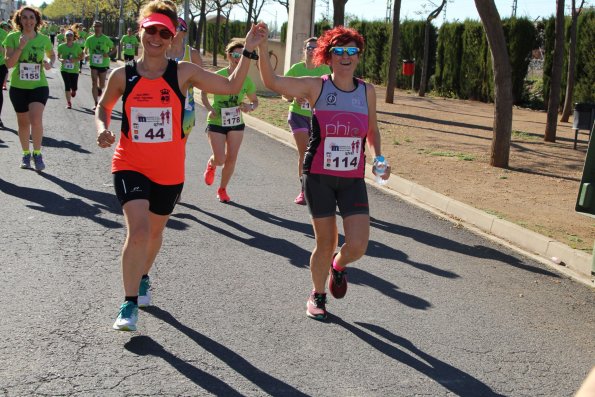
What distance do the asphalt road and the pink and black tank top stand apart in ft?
3.46

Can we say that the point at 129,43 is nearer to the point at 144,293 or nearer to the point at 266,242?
the point at 266,242

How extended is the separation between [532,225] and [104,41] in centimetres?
1416

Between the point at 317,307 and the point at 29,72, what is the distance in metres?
6.56

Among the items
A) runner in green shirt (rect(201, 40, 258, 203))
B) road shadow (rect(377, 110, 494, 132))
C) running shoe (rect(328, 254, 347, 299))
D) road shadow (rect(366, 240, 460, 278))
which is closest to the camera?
running shoe (rect(328, 254, 347, 299))

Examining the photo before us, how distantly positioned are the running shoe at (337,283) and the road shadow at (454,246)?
239cm

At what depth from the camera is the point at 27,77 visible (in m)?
10.6

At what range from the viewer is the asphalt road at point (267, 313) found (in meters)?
4.55

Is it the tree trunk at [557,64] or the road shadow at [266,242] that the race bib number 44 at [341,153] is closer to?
the road shadow at [266,242]

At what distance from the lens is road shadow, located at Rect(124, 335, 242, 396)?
435 cm

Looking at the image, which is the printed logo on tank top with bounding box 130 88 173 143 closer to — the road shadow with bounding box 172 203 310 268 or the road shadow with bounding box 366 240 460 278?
the road shadow with bounding box 172 203 310 268

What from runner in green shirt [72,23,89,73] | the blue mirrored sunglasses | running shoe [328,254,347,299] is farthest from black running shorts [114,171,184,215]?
runner in green shirt [72,23,89,73]

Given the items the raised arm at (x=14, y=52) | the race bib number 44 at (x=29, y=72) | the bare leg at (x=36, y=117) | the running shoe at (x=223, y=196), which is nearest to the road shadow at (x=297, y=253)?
the running shoe at (x=223, y=196)

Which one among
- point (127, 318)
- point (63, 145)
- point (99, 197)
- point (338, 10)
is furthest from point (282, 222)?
point (338, 10)

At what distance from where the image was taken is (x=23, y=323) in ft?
17.0
